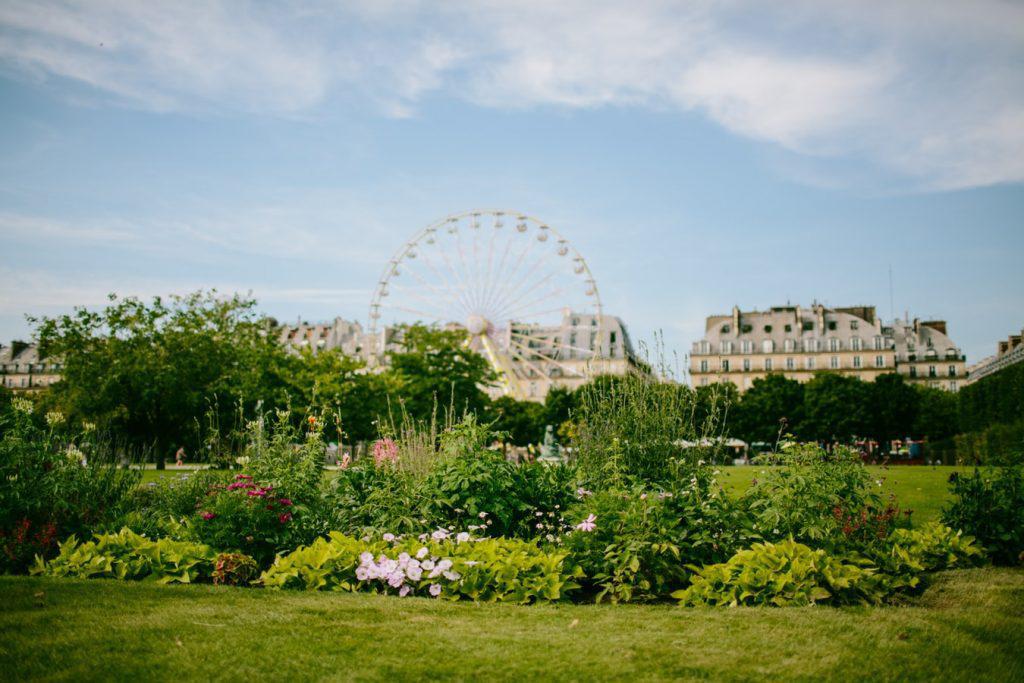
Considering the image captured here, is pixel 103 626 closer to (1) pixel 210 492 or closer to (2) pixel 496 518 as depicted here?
(2) pixel 496 518

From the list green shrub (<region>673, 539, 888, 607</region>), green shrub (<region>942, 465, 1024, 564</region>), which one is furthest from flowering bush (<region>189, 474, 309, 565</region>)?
green shrub (<region>942, 465, 1024, 564</region>)

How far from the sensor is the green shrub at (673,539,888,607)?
22.6 ft

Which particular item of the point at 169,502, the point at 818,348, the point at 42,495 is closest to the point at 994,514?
the point at 169,502

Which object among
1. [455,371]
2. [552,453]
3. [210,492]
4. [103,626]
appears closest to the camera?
[103,626]

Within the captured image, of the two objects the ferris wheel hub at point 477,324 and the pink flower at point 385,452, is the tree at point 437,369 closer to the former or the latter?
the ferris wheel hub at point 477,324

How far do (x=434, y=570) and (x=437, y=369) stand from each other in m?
37.1

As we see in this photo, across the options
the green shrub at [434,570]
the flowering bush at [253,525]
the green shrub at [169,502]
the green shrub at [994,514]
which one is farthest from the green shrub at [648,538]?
the green shrub at [169,502]

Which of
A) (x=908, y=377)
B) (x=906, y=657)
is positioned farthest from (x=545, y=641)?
(x=908, y=377)

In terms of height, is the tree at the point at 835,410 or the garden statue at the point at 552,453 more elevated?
the tree at the point at 835,410

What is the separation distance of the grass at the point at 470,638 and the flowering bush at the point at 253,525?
37.9 inches

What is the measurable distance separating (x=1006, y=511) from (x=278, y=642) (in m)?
7.82

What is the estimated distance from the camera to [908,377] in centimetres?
9575

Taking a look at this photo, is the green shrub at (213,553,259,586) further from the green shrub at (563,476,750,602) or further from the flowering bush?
the green shrub at (563,476,750,602)

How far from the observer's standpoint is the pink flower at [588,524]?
304 inches
